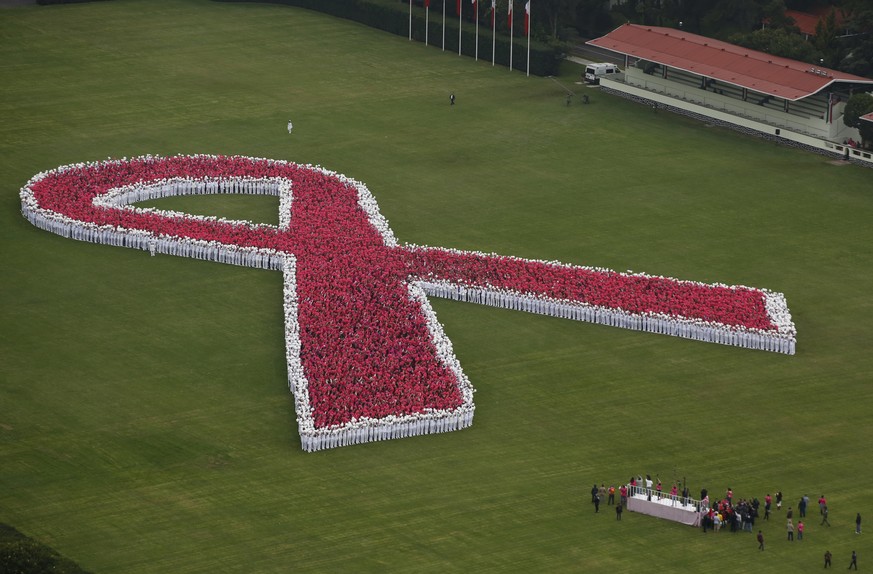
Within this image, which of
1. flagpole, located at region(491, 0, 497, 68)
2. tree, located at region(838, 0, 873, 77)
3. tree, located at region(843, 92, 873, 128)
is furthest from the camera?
flagpole, located at region(491, 0, 497, 68)

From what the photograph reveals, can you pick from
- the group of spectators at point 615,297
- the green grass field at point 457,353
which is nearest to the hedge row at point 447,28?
the green grass field at point 457,353

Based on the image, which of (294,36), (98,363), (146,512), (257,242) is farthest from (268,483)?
(294,36)

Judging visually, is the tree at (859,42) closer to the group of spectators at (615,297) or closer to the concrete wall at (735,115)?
the concrete wall at (735,115)

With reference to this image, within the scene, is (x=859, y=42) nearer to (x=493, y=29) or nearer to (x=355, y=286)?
(x=493, y=29)

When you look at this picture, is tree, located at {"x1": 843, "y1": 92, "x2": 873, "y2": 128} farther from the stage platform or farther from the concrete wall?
the stage platform

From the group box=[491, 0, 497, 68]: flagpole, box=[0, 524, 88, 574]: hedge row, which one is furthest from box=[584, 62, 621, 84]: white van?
box=[0, 524, 88, 574]: hedge row

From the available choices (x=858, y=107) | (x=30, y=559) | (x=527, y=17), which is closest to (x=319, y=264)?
(x=30, y=559)
